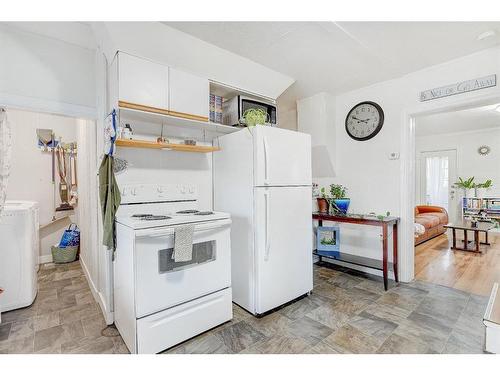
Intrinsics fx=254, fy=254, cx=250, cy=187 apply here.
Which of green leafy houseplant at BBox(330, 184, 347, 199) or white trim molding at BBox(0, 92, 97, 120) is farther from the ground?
white trim molding at BBox(0, 92, 97, 120)

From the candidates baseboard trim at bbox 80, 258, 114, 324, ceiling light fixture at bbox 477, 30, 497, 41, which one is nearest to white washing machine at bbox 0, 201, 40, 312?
baseboard trim at bbox 80, 258, 114, 324

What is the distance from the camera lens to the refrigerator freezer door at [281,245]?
2219 millimetres

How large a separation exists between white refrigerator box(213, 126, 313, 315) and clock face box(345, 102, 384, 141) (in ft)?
3.99

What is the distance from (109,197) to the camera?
1.88 metres

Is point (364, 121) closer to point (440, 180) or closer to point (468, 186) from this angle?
point (468, 186)

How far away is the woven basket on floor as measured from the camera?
3.78 meters

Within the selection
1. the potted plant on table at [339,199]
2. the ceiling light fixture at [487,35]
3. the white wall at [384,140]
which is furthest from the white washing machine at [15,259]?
the ceiling light fixture at [487,35]

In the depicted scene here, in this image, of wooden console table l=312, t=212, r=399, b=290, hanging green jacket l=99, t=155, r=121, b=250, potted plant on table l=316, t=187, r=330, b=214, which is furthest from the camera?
potted plant on table l=316, t=187, r=330, b=214

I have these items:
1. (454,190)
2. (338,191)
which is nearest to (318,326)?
(338,191)

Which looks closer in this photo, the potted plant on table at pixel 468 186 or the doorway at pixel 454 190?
the doorway at pixel 454 190

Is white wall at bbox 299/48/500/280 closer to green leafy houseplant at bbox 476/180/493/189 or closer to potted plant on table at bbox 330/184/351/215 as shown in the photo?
potted plant on table at bbox 330/184/351/215

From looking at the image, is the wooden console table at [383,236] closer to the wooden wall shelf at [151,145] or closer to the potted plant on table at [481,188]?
the wooden wall shelf at [151,145]

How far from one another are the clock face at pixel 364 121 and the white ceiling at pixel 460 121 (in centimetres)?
214

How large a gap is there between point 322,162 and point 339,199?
0.62 metres
